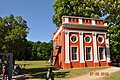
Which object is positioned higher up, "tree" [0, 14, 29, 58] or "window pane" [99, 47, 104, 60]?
"tree" [0, 14, 29, 58]

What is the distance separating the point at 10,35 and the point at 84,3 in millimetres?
14094

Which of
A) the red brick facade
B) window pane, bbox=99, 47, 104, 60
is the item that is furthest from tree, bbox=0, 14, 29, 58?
window pane, bbox=99, 47, 104, 60

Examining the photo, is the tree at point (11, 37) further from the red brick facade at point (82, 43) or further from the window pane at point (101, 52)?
the window pane at point (101, 52)

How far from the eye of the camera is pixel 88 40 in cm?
3052

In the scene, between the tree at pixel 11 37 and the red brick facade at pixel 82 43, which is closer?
the red brick facade at pixel 82 43

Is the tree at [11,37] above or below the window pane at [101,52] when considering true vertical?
above

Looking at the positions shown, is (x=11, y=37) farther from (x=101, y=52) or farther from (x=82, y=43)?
(x=101, y=52)

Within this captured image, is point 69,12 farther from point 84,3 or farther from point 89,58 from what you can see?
point 84,3

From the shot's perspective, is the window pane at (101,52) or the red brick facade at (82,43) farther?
the window pane at (101,52)

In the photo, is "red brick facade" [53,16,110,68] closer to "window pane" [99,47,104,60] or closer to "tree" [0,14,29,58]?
"window pane" [99,47,104,60]

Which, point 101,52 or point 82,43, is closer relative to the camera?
point 82,43

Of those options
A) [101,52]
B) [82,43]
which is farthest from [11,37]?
[101,52]

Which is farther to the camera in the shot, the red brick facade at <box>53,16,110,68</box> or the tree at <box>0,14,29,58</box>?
the tree at <box>0,14,29,58</box>

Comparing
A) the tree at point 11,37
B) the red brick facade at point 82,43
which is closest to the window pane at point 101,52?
the red brick facade at point 82,43
